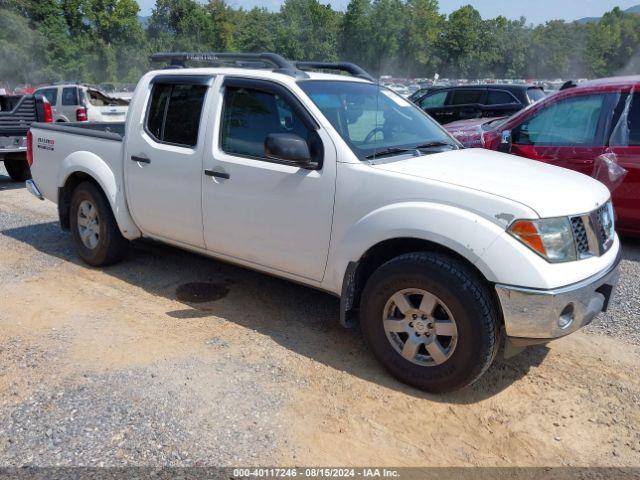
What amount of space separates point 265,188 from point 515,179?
1.62 meters

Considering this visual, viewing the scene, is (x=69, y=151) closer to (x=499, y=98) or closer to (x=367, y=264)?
(x=367, y=264)

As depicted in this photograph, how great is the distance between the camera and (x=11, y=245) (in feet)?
21.3

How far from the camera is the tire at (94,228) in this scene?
17.7 feet

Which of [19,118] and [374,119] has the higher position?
[374,119]

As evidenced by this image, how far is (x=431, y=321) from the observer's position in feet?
11.1

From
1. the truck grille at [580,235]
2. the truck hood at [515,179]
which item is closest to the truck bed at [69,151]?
the truck hood at [515,179]

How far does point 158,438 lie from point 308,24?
84.1 meters

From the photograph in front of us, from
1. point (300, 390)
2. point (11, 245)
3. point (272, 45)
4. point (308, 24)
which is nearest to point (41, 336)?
point (300, 390)

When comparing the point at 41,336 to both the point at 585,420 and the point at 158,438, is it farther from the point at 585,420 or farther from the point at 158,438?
the point at 585,420

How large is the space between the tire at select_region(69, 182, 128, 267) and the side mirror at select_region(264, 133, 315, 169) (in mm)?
2297

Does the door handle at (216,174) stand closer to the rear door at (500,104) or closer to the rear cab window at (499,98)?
the rear door at (500,104)

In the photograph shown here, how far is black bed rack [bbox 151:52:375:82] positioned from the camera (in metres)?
4.35

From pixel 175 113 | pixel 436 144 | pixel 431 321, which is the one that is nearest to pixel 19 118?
pixel 175 113

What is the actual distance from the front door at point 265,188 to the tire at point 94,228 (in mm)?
1380
